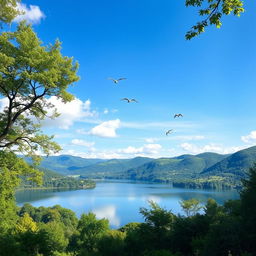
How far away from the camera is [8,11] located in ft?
38.4

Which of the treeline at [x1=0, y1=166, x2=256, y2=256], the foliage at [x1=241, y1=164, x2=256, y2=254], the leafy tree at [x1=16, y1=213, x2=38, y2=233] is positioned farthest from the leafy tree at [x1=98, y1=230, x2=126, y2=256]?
the foliage at [x1=241, y1=164, x2=256, y2=254]

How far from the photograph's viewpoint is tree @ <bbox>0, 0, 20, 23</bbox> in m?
11.6

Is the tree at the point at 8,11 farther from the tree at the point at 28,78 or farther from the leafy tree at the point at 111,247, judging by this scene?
the leafy tree at the point at 111,247

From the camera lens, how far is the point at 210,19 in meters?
6.39

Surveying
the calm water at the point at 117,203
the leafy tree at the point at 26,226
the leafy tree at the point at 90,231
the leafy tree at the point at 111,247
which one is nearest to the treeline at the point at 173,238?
the leafy tree at the point at 111,247

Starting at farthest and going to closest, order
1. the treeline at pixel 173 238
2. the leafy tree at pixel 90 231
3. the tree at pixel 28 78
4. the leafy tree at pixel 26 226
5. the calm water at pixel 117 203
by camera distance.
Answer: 1. the calm water at pixel 117 203
2. the leafy tree at pixel 90 231
3. the leafy tree at pixel 26 226
4. the treeline at pixel 173 238
5. the tree at pixel 28 78

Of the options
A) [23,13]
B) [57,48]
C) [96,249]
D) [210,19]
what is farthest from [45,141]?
[96,249]

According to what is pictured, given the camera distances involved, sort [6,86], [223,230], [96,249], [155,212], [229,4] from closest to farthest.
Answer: [229,4]
[6,86]
[223,230]
[96,249]
[155,212]

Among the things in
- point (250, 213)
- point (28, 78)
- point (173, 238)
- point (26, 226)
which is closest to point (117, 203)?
point (26, 226)

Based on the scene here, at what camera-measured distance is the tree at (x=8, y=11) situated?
38.1 feet

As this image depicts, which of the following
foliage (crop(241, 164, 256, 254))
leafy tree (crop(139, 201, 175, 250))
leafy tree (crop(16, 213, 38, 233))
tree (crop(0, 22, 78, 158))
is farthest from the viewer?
leafy tree (crop(16, 213, 38, 233))

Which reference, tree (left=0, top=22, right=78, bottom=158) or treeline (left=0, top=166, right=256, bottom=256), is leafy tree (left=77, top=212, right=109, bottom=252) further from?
tree (left=0, top=22, right=78, bottom=158)

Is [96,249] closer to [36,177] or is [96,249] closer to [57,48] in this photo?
[36,177]

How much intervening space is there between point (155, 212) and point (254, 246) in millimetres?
11123
